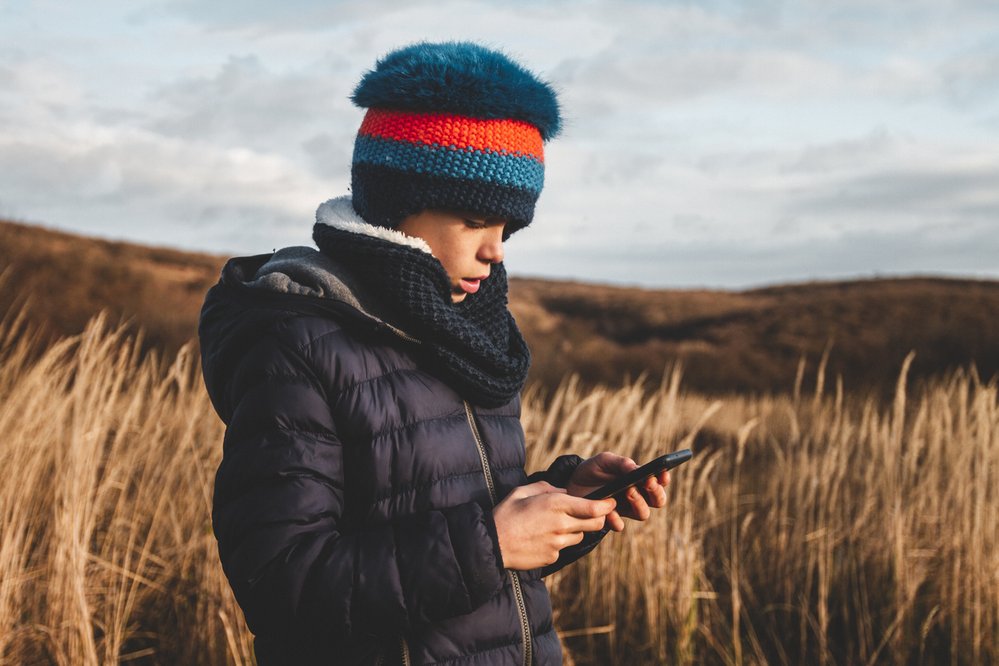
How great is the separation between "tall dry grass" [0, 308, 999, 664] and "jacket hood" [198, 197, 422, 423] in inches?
54.0

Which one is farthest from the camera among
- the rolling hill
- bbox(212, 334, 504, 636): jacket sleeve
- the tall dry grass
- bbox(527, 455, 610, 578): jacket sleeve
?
the rolling hill

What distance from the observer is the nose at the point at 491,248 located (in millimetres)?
1424

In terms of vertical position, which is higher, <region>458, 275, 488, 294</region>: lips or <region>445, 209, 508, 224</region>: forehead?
<region>445, 209, 508, 224</region>: forehead

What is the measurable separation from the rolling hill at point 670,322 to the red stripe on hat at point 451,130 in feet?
26.9

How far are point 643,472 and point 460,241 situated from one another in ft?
1.54

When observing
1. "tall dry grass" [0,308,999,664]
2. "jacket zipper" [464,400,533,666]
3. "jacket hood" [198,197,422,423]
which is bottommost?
"tall dry grass" [0,308,999,664]

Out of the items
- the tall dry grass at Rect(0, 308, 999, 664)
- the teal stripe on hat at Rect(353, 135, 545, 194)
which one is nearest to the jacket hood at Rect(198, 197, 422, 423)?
the teal stripe on hat at Rect(353, 135, 545, 194)

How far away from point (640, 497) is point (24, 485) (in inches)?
94.4

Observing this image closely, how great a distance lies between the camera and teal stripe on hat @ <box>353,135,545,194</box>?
138 cm

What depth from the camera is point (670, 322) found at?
78.0 feet

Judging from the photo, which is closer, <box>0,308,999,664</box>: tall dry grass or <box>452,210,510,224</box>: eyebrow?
<box>452,210,510,224</box>: eyebrow

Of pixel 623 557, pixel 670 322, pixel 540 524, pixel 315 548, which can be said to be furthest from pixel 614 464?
pixel 670 322

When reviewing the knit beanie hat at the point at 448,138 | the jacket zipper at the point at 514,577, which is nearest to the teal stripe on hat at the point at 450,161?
the knit beanie hat at the point at 448,138

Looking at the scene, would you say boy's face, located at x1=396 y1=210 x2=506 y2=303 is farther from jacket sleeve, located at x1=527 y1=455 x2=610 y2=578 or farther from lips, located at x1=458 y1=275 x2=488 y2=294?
jacket sleeve, located at x1=527 y1=455 x2=610 y2=578
